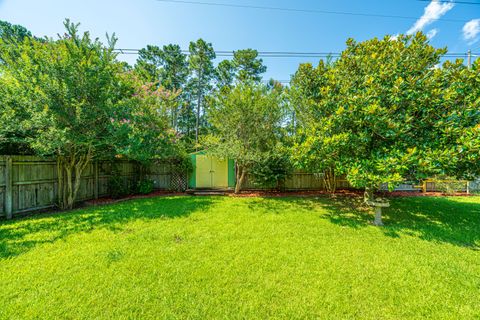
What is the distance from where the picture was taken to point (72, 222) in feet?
15.7

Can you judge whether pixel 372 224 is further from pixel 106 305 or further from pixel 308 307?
pixel 106 305

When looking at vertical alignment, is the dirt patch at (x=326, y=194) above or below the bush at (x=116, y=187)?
below

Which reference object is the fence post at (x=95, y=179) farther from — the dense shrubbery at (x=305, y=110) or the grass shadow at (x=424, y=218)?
the grass shadow at (x=424, y=218)

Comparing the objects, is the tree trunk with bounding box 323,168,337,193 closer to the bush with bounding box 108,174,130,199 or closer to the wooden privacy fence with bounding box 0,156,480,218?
the wooden privacy fence with bounding box 0,156,480,218

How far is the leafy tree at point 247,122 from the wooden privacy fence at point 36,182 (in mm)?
4871

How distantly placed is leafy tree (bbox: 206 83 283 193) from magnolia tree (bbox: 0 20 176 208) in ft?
10.1

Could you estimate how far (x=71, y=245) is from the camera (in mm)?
3533

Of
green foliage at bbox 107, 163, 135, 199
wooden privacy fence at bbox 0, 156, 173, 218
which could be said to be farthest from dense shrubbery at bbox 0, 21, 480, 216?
green foliage at bbox 107, 163, 135, 199

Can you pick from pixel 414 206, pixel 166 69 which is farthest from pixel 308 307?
pixel 166 69

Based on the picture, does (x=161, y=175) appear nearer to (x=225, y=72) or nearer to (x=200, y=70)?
(x=225, y=72)

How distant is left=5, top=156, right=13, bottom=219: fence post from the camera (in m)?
5.13

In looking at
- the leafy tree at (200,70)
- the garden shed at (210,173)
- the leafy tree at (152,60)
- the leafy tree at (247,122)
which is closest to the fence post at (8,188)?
the leafy tree at (247,122)

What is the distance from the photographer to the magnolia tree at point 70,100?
5.09m

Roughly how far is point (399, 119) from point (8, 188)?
10.3 metres
